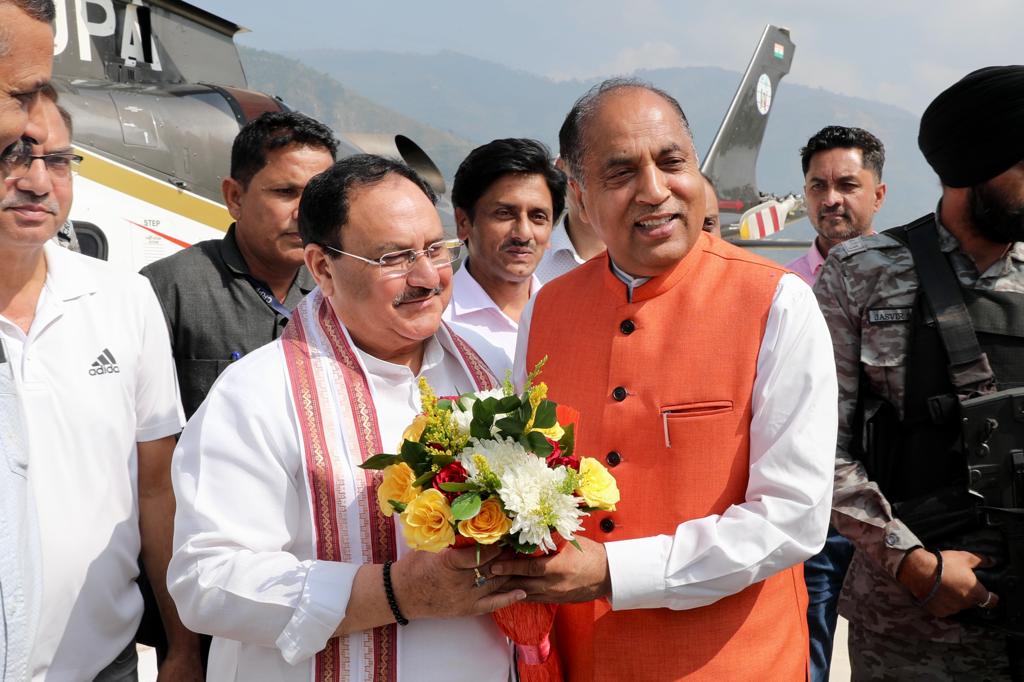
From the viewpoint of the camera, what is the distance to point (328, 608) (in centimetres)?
187

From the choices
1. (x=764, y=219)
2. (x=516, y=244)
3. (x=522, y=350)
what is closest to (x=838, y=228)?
(x=516, y=244)

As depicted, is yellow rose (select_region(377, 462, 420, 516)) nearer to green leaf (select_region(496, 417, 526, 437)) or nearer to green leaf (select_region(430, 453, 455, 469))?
green leaf (select_region(430, 453, 455, 469))

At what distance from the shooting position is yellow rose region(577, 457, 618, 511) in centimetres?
173

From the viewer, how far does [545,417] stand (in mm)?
1734

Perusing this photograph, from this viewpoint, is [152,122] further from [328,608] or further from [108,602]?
[328,608]

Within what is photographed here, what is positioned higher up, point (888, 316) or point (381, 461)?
point (888, 316)

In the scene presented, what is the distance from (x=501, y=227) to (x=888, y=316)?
5.46 feet

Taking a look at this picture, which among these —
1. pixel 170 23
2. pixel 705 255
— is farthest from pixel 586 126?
pixel 170 23

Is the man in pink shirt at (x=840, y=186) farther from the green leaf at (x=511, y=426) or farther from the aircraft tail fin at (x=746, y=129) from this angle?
the aircraft tail fin at (x=746, y=129)

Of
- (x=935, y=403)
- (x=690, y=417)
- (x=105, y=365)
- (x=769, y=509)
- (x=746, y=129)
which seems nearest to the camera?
(x=769, y=509)

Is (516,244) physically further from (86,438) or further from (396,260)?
(86,438)

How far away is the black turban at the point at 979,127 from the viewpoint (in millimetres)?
2406

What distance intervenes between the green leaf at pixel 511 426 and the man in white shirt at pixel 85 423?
3.80 feet

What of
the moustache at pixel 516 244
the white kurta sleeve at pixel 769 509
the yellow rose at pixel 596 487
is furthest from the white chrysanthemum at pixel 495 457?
the moustache at pixel 516 244
